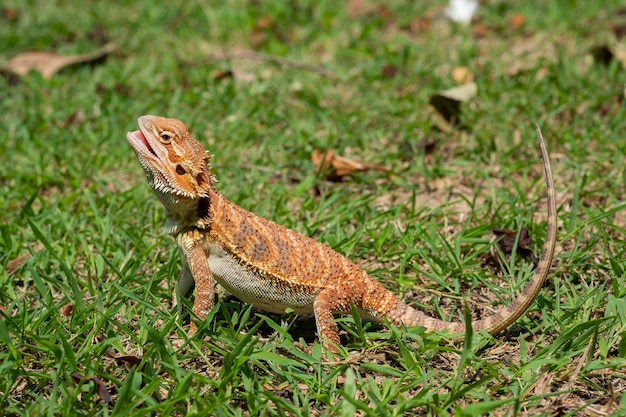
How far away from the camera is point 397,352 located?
3.66 m

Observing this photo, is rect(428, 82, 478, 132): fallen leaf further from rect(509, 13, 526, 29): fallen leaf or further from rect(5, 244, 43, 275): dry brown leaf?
rect(5, 244, 43, 275): dry brown leaf

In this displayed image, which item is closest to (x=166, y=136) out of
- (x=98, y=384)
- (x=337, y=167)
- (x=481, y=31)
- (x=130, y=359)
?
(x=130, y=359)

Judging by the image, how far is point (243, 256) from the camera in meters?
3.78

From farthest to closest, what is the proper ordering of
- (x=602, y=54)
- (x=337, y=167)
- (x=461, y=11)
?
1. (x=461, y=11)
2. (x=602, y=54)
3. (x=337, y=167)

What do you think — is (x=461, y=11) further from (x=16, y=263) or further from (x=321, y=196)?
(x=16, y=263)

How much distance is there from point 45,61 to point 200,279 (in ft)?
15.8

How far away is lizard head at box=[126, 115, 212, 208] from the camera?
3756 mm

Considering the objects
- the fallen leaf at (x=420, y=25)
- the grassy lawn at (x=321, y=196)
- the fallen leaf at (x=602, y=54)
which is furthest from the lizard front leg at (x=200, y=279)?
the fallen leaf at (x=420, y=25)

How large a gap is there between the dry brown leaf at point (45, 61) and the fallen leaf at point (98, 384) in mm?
4807

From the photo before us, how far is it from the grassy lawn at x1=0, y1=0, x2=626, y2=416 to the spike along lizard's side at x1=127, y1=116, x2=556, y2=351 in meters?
0.13

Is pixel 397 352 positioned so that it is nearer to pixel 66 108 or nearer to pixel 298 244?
pixel 298 244

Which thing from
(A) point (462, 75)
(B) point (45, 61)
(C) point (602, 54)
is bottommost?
(B) point (45, 61)

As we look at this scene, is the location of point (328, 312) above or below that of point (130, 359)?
above

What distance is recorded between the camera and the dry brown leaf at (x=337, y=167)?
18.1 ft
